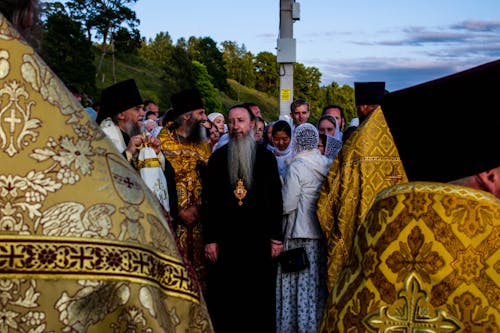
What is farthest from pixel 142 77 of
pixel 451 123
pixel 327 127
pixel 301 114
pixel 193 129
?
pixel 451 123

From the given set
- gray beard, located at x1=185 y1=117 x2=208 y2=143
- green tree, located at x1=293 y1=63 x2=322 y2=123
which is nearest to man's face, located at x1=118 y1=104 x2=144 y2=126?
gray beard, located at x1=185 y1=117 x2=208 y2=143

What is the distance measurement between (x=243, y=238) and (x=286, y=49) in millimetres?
8616

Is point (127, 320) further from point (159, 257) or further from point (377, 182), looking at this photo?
point (377, 182)

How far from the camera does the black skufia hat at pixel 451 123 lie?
7.44 feet

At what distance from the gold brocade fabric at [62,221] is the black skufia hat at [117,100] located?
454 cm

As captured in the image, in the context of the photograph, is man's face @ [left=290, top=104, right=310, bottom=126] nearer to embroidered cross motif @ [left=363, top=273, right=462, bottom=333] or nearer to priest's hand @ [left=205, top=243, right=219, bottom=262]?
priest's hand @ [left=205, top=243, right=219, bottom=262]

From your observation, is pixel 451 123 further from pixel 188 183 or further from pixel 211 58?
pixel 211 58

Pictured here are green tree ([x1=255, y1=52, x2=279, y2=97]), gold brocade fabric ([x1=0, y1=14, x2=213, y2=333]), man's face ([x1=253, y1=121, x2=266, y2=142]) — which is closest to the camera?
gold brocade fabric ([x1=0, y1=14, x2=213, y2=333])

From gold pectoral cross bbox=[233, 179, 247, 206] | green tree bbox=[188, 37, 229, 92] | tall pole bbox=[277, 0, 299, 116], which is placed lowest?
gold pectoral cross bbox=[233, 179, 247, 206]

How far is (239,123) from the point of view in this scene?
23.7 ft

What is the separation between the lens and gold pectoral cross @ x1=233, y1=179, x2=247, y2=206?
23.3 ft

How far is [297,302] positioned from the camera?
743 cm

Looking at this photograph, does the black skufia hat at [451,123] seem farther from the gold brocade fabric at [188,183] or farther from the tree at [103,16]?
the tree at [103,16]

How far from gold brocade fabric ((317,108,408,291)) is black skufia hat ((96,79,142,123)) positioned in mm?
1863
